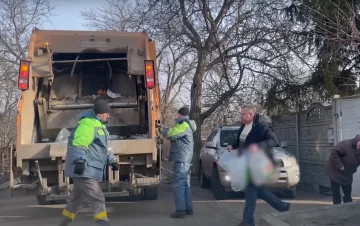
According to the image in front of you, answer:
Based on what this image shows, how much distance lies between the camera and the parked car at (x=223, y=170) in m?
11.4

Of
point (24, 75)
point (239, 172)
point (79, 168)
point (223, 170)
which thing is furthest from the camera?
point (223, 170)

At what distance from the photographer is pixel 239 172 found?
26.5 ft

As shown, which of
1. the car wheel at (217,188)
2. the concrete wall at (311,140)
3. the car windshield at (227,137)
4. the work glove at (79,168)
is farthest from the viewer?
the car windshield at (227,137)

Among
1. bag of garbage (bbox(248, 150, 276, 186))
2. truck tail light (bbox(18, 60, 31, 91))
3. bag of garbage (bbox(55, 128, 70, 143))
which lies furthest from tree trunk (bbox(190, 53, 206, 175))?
bag of garbage (bbox(248, 150, 276, 186))

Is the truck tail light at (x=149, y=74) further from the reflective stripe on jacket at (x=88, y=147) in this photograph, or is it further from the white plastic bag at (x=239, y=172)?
the white plastic bag at (x=239, y=172)

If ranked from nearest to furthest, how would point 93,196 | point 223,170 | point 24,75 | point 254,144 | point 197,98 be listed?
point 93,196 → point 254,144 → point 24,75 → point 223,170 → point 197,98

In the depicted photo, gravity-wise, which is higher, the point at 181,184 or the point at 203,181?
the point at 181,184

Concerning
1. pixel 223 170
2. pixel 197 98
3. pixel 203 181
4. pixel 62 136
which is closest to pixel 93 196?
pixel 62 136

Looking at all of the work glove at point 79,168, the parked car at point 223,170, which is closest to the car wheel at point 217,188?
the parked car at point 223,170

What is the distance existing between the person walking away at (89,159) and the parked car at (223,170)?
9.03 ft

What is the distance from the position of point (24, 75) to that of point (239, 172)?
13.4 ft

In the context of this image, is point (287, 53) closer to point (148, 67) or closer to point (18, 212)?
point (148, 67)

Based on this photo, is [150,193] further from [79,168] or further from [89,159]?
[79,168]

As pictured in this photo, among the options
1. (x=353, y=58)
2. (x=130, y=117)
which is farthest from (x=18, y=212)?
(x=353, y=58)
